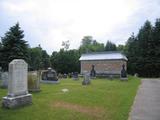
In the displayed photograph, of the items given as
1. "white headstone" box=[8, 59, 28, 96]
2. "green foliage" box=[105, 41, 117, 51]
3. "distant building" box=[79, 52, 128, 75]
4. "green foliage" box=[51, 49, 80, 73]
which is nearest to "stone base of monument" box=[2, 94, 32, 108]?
"white headstone" box=[8, 59, 28, 96]

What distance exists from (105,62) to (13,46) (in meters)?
16.1

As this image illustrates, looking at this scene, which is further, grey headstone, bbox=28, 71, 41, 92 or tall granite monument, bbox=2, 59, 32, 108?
grey headstone, bbox=28, 71, 41, 92

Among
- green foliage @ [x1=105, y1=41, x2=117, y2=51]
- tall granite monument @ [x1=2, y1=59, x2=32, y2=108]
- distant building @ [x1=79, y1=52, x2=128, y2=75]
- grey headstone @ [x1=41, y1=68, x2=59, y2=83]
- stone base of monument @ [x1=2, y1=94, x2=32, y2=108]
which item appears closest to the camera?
stone base of monument @ [x1=2, y1=94, x2=32, y2=108]

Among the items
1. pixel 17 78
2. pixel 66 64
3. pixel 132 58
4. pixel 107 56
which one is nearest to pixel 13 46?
pixel 107 56

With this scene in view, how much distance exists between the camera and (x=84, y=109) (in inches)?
385

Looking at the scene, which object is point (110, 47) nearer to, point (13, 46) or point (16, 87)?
point (13, 46)

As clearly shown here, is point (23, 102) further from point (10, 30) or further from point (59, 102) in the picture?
point (10, 30)

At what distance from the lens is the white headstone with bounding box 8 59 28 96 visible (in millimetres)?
10320

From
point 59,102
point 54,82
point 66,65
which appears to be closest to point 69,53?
point 66,65

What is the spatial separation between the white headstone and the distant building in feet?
96.3

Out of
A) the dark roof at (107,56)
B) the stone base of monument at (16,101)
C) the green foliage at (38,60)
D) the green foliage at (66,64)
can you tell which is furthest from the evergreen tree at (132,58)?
the stone base of monument at (16,101)

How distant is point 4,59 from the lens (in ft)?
121

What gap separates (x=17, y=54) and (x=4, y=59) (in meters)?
2.29

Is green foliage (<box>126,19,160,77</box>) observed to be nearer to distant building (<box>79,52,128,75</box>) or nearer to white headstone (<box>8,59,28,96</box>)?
distant building (<box>79,52,128,75</box>)
